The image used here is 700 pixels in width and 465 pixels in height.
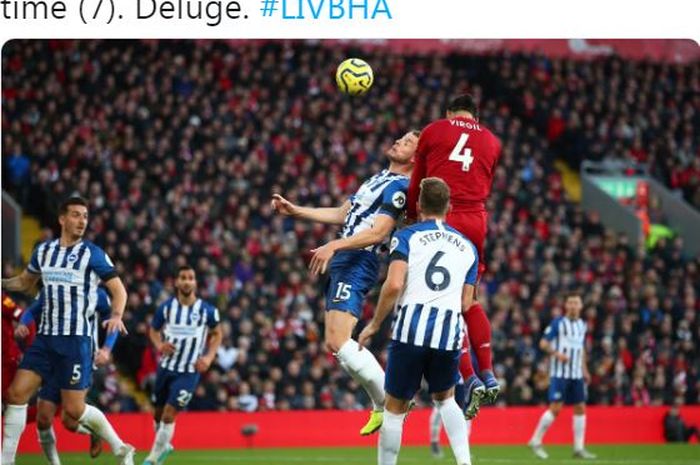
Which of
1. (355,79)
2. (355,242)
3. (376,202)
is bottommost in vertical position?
(355,242)

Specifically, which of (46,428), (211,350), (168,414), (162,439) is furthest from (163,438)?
(46,428)

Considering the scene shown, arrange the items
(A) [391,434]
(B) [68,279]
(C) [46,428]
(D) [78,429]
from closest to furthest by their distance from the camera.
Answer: (A) [391,434] → (B) [68,279] → (C) [46,428] → (D) [78,429]

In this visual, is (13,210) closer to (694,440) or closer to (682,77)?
(694,440)

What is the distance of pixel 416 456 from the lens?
18406 millimetres

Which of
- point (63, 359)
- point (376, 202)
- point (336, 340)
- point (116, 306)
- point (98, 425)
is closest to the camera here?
point (336, 340)

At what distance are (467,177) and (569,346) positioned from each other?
30.6ft

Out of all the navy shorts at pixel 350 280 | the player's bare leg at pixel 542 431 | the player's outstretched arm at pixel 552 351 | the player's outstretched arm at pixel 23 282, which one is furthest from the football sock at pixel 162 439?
the player's outstretched arm at pixel 552 351

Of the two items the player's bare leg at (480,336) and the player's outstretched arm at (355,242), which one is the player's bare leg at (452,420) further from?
the player's outstretched arm at (355,242)

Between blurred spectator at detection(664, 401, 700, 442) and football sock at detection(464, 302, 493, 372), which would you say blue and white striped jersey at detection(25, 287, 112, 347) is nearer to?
football sock at detection(464, 302, 493, 372)

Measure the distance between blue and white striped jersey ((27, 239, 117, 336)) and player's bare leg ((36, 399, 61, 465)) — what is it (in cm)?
138

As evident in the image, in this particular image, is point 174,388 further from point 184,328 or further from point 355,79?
point 355,79

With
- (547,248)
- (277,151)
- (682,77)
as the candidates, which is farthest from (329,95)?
(682,77)

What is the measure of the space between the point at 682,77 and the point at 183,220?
47.0ft

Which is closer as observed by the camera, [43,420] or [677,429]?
[43,420]
